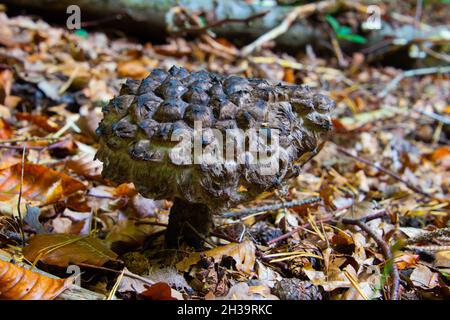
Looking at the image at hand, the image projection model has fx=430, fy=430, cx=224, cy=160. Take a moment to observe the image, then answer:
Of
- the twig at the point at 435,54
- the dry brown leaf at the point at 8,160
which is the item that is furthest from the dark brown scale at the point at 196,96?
the twig at the point at 435,54

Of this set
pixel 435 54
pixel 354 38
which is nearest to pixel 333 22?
pixel 354 38

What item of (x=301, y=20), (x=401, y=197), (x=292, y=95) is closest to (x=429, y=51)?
(x=301, y=20)

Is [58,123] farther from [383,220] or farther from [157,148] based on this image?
[383,220]

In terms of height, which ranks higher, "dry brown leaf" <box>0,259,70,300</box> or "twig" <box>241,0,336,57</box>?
"twig" <box>241,0,336,57</box>

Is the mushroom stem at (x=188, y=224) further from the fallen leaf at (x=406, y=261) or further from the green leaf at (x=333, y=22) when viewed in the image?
the green leaf at (x=333, y=22)

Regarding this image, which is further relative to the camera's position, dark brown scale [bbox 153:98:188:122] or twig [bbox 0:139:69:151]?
twig [bbox 0:139:69:151]

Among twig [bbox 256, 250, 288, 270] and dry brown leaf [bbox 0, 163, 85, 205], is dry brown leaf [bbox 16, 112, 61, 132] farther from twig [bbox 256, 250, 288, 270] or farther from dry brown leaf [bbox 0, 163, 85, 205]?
twig [bbox 256, 250, 288, 270]

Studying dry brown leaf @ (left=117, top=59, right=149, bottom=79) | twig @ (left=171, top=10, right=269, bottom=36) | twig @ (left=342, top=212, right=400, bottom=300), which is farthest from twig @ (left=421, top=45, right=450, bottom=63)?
twig @ (left=342, top=212, right=400, bottom=300)
